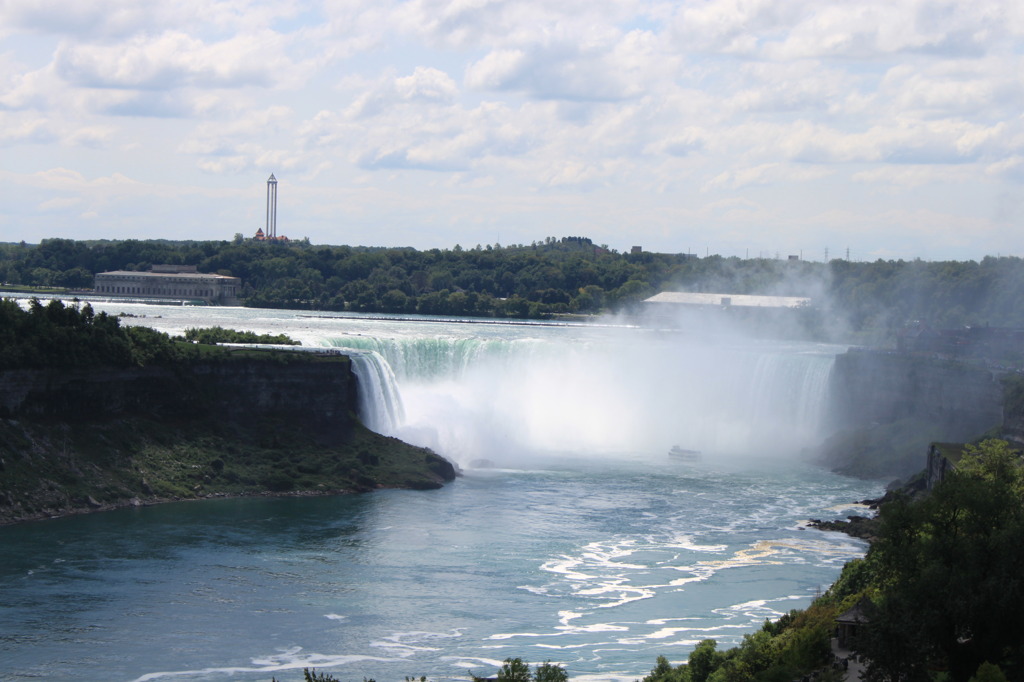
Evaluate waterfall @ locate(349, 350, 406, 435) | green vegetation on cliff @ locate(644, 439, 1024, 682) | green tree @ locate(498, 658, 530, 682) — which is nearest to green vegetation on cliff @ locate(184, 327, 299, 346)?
waterfall @ locate(349, 350, 406, 435)

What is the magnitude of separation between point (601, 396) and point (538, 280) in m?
68.8

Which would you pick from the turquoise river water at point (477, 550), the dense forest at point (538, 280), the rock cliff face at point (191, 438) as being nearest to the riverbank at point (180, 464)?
the rock cliff face at point (191, 438)

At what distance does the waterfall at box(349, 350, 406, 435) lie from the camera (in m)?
66.2

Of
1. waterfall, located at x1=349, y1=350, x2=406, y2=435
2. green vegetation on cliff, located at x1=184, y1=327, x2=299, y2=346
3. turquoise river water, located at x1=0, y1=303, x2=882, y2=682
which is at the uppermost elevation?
green vegetation on cliff, located at x1=184, y1=327, x2=299, y2=346

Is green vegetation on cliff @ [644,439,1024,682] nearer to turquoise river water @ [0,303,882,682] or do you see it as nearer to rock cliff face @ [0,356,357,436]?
turquoise river water @ [0,303,882,682]

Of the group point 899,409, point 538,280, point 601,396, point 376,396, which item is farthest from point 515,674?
point 538,280

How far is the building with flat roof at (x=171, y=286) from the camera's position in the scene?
5669 inches

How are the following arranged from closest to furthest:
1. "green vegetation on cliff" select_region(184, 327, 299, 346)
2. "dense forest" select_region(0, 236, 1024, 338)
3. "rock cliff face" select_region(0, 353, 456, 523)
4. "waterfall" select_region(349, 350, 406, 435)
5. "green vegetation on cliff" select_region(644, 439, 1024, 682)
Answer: "green vegetation on cliff" select_region(644, 439, 1024, 682) → "rock cliff face" select_region(0, 353, 456, 523) → "waterfall" select_region(349, 350, 406, 435) → "green vegetation on cliff" select_region(184, 327, 299, 346) → "dense forest" select_region(0, 236, 1024, 338)

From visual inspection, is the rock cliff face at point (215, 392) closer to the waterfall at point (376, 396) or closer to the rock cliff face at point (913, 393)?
the waterfall at point (376, 396)

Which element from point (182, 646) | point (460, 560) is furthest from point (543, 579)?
point (182, 646)

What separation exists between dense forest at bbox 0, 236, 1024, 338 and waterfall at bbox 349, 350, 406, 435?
52362mm

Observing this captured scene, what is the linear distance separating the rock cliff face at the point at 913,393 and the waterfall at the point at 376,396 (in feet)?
79.1

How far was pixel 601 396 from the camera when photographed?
81062mm

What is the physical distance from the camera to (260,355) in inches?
2507
